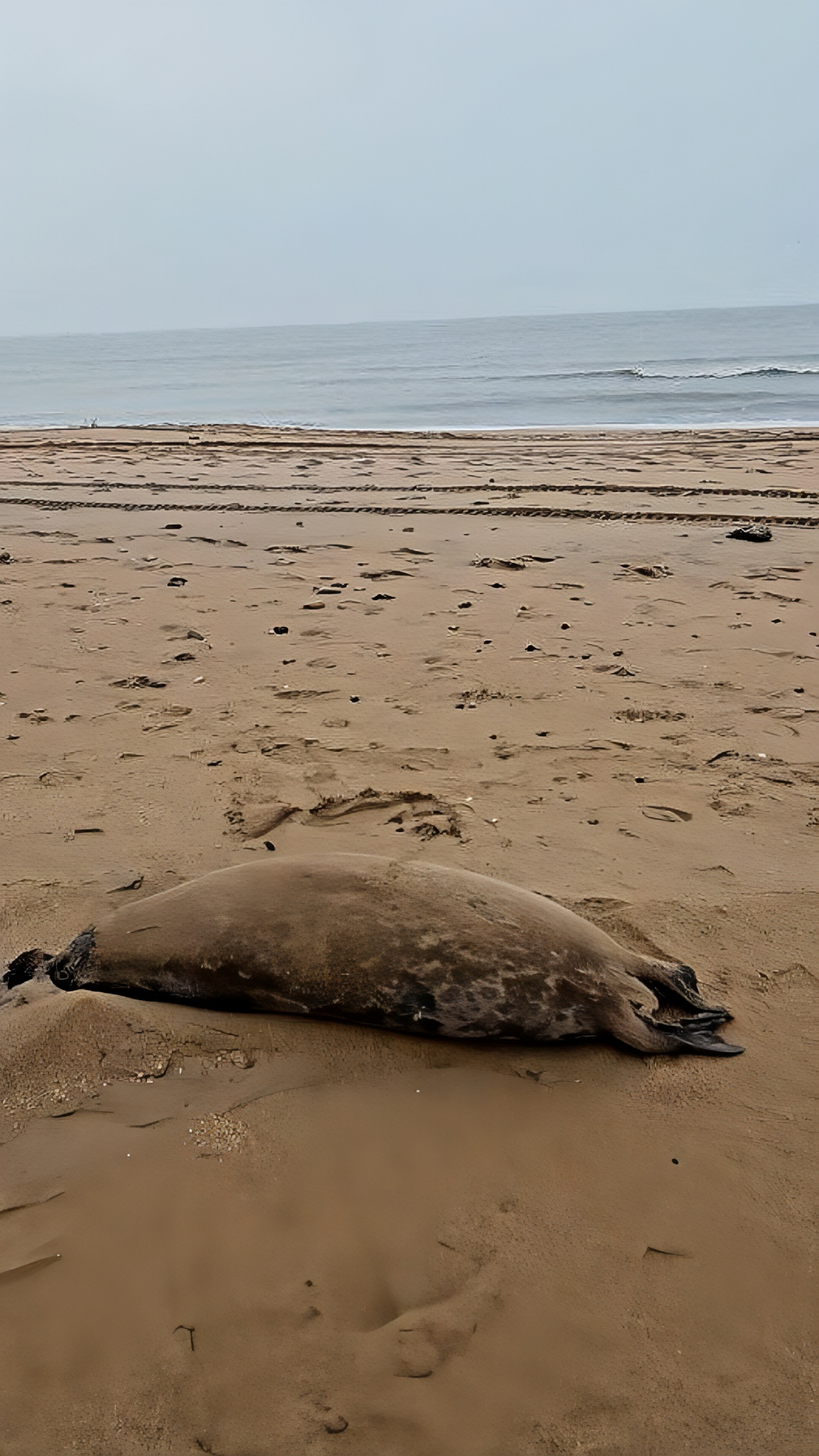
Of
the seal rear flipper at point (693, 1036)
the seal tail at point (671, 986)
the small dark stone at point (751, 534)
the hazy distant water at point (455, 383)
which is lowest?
the seal rear flipper at point (693, 1036)

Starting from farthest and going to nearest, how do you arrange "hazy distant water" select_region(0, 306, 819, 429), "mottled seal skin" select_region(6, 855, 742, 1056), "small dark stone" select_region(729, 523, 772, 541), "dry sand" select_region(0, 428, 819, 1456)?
"hazy distant water" select_region(0, 306, 819, 429), "small dark stone" select_region(729, 523, 772, 541), "mottled seal skin" select_region(6, 855, 742, 1056), "dry sand" select_region(0, 428, 819, 1456)

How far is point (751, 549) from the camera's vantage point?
266 inches

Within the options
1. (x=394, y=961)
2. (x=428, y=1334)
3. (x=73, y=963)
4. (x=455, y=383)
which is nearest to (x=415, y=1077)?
(x=394, y=961)

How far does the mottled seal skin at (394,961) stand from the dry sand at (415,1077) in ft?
0.24

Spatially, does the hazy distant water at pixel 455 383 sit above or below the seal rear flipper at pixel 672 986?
above

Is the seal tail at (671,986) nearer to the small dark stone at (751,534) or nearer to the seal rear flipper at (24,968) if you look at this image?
the seal rear flipper at (24,968)

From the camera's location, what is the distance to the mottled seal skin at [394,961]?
2275 mm

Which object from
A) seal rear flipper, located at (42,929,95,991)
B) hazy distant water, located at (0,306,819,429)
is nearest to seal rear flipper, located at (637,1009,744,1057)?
seal rear flipper, located at (42,929,95,991)

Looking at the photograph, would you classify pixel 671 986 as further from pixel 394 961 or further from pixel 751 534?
pixel 751 534

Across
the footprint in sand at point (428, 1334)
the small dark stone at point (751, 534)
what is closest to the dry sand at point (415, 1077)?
the footprint in sand at point (428, 1334)

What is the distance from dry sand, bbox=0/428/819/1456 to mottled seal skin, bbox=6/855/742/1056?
73 millimetres

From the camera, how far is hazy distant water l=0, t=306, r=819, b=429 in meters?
19.8

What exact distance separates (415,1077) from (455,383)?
2762 centimetres

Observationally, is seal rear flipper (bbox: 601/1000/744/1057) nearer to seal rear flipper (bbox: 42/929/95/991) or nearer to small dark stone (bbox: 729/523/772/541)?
seal rear flipper (bbox: 42/929/95/991)
